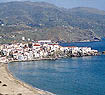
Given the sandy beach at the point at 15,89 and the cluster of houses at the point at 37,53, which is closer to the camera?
the sandy beach at the point at 15,89

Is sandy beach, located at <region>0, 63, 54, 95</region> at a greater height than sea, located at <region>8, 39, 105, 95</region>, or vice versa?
sandy beach, located at <region>0, 63, 54, 95</region>

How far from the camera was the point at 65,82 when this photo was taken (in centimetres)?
3192

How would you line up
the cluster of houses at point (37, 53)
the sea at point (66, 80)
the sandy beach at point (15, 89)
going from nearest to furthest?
the sandy beach at point (15, 89), the sea at point (66, 80), the cluster of houses at point (37, 53)

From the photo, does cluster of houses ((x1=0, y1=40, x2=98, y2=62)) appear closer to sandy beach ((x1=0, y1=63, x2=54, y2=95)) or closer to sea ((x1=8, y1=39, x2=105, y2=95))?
sea ((x1=8, y1=39, x2=105, y2=95))

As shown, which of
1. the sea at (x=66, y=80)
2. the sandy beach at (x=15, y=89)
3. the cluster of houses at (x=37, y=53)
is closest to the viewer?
the sandy beach at (x=15, y=89)

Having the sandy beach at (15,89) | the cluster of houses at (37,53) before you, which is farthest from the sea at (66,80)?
the cluster of houses at (37,53)

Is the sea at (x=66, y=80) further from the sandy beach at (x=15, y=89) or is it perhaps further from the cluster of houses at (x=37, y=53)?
the cluster of houses at (x=37, y=53)

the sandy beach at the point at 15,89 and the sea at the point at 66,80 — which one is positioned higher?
the sandy beach at the point at 15,89

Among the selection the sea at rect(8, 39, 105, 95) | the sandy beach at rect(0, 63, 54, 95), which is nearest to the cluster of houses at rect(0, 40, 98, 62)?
the sea at rect(8, 39, 105, 95)

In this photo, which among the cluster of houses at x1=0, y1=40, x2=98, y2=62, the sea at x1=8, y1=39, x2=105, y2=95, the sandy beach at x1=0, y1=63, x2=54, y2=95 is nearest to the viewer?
the sandy beach at x1=0, y1=63, x2=54, y2=95

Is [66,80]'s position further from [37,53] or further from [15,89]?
[37,53]

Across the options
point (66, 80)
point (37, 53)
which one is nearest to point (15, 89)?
point (66, 80)

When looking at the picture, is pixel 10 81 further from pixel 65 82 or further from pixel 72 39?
pixel 72 39

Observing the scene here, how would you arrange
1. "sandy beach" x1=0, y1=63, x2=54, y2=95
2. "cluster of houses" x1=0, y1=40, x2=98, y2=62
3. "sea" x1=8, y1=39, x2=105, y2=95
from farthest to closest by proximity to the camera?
"cluster of houses" x1=0, y1=40, x2=98, y2=62, "sea" x1=8, y1=39, x2=105, y2=95, "sandy beach" x1=0, y1=63, x2=54, y2=95
